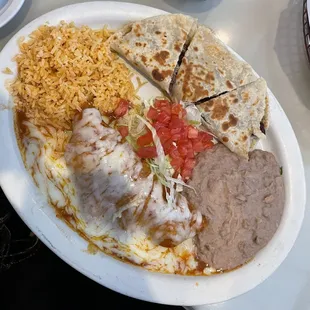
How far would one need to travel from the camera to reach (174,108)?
278 centimetres

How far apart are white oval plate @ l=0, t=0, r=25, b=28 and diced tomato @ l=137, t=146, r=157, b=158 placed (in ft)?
3.99

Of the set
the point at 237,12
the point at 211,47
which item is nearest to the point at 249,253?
the point at 211,47

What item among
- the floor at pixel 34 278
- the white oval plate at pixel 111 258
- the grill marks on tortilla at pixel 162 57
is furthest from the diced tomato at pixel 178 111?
the floor at pixel 34 278

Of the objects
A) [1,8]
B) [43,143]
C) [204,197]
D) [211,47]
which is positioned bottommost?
[204,197]

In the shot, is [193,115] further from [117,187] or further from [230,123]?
[117,187]

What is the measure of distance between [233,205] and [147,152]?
2.20ft

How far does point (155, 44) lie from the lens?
9.29ft

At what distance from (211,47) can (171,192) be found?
107 cm

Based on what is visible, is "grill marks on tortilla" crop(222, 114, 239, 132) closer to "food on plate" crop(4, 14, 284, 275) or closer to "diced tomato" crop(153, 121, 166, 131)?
"food on plate" crop(4, 14, 284, 275)

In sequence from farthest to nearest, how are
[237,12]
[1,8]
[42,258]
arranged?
[237,12] < [42,258] < [1,8]

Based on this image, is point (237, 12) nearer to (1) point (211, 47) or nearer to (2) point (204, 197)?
(1) point (211, 47)

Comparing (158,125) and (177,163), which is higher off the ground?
(158,125)

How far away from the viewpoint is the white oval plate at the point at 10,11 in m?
2.67

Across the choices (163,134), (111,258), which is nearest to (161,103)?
(163,134)
